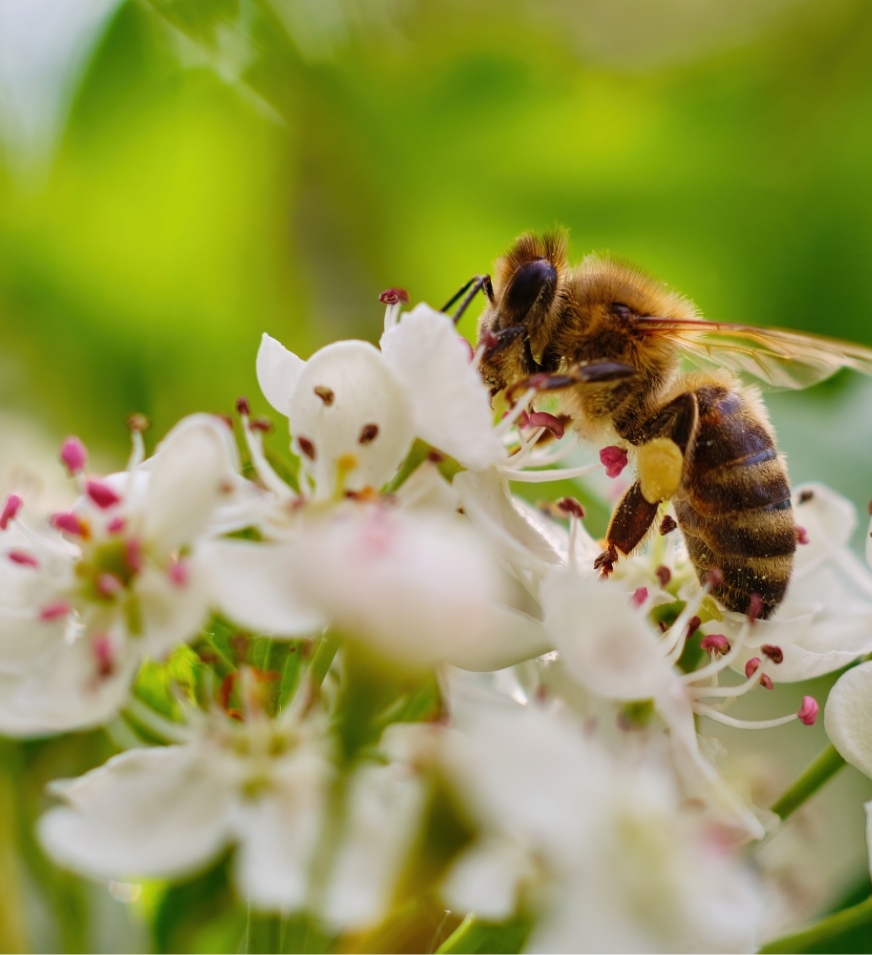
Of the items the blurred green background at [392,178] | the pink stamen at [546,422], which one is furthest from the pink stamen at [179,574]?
the blurred green background at [392,178]

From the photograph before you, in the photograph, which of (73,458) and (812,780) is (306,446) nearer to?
(73,458)

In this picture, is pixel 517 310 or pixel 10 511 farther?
pixel 517 310

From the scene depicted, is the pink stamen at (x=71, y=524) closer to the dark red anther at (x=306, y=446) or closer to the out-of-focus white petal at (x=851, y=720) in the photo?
the dark red anther at (x=306, y=446)

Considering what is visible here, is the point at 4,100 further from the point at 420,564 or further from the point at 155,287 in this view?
the point at 420,564

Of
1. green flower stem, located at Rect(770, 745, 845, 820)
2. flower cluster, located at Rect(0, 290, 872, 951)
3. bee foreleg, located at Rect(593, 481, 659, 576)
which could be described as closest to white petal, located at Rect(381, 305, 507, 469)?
flower cluster, located at Rect(0, 290, 872, 951)

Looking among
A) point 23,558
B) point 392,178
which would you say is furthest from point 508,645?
point 392,178

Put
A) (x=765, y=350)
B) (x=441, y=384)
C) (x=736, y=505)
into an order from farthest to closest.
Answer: (x=765, y=350), (x=736, y=505), (x=441, y=384)
